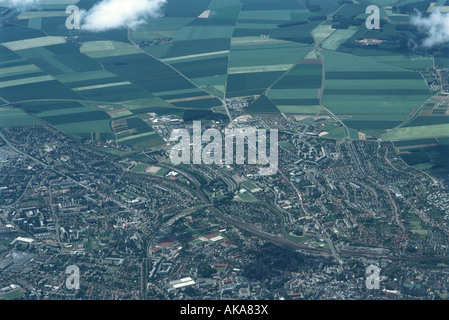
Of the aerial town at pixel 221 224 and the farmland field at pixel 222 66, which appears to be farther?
the farmland field at pixel 222 66

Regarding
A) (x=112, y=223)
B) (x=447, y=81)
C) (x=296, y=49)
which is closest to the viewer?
(x=112, y=223)

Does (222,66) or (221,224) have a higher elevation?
(222,66)

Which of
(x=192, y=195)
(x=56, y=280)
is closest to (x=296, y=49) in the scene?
(x=192, y=195)

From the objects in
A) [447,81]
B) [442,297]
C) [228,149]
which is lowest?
[442,297]

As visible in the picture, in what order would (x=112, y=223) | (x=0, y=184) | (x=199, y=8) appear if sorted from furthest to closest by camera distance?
(x=199, y=8)
(x=0, y=184)
(x=112, y=223)

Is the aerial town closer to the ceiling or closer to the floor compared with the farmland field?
closer to the floor

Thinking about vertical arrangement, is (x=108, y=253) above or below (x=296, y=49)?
below

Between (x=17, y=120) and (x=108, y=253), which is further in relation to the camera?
(x=17, y=120)

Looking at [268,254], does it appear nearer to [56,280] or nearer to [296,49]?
[56,280]

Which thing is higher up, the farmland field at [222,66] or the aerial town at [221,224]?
the farmland field at [222,66]

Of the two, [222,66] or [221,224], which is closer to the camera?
[221,224]

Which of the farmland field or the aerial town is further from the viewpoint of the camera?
the farmland field
